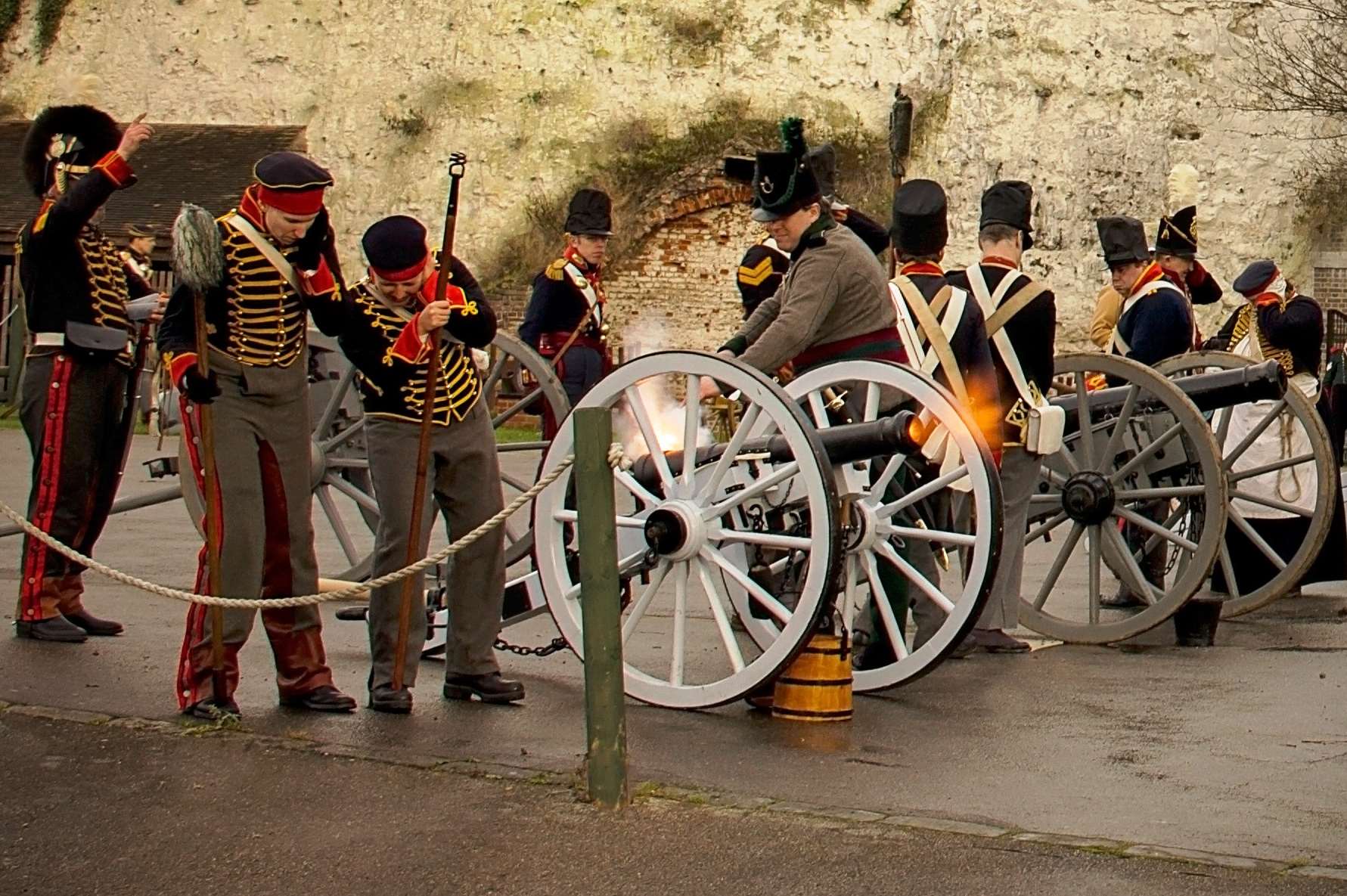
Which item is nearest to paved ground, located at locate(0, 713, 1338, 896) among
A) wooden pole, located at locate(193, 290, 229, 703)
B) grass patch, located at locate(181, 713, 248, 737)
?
grass patch, located at locate(181, 713, 248, 737)

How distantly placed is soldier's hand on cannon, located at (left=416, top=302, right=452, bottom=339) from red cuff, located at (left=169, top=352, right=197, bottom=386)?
2.17ft

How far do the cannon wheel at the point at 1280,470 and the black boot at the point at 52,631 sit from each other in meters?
4.70

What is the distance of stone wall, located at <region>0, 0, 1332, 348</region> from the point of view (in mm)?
29219

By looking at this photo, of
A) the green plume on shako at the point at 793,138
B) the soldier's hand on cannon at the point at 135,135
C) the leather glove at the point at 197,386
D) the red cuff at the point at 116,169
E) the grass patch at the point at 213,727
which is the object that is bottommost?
the grass patch at the point at 213,727

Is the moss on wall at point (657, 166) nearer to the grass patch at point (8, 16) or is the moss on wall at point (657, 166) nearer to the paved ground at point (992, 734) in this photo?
the grass patch at point (8, 16)

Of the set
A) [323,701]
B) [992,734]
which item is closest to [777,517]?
[992,734]

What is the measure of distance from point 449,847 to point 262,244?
2275 millimetres

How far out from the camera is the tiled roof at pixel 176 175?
96.2 feet

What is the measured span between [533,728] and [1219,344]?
7403 millimetres

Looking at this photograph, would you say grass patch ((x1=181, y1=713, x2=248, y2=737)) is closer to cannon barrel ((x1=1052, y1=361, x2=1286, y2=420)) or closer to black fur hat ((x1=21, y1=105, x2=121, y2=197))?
black fur hat ((x1=21, y1=105, x2=121, y2=197))

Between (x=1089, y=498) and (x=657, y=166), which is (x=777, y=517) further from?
(x=657, y=166)

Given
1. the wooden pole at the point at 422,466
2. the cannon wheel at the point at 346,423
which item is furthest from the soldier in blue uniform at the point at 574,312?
the wooden pole at the point at 422,466

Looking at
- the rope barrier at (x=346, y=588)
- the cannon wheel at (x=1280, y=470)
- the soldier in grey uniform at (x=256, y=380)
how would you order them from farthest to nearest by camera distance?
the cannon wheel at (x=1280, y=470) → the soldier in grey uniform at (x=256, y=380) → the rope barrier at (x=346, y=588)

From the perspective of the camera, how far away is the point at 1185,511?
9.60 meters
